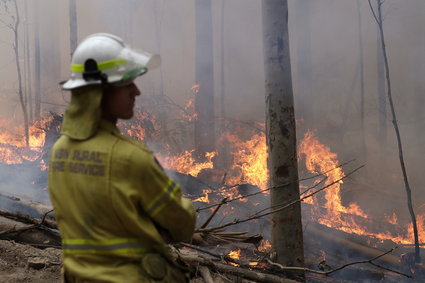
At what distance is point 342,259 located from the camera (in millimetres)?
6516

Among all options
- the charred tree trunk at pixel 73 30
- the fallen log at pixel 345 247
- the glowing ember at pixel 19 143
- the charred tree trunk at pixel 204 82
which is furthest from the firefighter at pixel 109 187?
the charred tree trunk at pixel 73 30

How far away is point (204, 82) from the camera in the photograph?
1230cm

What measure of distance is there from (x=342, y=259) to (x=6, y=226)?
5341 mm

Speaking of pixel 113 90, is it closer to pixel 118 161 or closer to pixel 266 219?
pixel 118 161

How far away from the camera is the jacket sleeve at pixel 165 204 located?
1.51m

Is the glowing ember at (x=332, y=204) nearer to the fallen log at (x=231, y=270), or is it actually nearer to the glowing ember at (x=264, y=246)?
the fallen log at (x=231, y=270)

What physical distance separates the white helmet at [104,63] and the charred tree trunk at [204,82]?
1064 cm

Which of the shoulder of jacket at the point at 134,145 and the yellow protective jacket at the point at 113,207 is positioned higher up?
the shoulder of jacket at the point at 134,145

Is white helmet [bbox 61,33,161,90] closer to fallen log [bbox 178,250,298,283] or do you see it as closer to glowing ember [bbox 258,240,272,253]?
fallen log [bbox 178,250,298,283]

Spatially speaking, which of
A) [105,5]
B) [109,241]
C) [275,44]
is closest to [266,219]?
[275,44]

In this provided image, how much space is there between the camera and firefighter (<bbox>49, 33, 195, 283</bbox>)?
59.1 inches

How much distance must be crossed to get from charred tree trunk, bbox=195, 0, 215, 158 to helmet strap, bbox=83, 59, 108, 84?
35.1 feet

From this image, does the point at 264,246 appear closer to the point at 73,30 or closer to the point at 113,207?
the point at 113,207

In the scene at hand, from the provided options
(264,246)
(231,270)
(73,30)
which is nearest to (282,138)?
(231,270)
